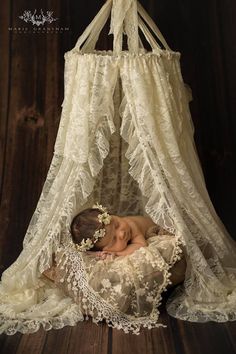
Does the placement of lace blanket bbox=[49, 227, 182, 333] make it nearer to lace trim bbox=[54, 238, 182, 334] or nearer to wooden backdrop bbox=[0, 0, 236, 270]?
lace trim bbox=[54, 238, 182, 334]

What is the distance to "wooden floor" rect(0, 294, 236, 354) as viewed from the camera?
166 cm

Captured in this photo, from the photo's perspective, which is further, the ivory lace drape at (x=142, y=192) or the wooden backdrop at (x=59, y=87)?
the wooden backdrop at (x=59, y=87)

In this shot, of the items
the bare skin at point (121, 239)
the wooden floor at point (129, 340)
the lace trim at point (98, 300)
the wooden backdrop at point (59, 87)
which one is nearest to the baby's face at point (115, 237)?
the bare skin at point (121, 239)

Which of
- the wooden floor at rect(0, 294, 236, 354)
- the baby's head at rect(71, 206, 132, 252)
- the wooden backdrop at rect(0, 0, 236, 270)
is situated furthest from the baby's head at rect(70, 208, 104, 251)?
the wooden backdrop at rect(0, 0, 236, 270)

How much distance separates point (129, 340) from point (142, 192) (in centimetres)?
53

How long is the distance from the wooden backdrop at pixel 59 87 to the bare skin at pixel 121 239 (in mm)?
746

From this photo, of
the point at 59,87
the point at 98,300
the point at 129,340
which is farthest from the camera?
the point at 59,87

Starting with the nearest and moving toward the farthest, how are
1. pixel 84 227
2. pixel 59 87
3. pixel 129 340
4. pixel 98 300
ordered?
pixel 129 340 < pixel 98 300 < pixel 84 227 < pixel 59 87

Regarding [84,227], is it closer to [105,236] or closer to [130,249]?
[105,236]

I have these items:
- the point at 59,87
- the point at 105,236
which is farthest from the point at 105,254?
the point at 59,87

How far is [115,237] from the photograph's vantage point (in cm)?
199

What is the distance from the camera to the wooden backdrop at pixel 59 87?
260 cm

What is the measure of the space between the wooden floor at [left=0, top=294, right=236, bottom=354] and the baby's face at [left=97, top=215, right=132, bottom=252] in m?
0.30

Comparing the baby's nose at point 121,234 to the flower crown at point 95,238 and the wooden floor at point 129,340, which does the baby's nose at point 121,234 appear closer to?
the flower crown at point 95,238
